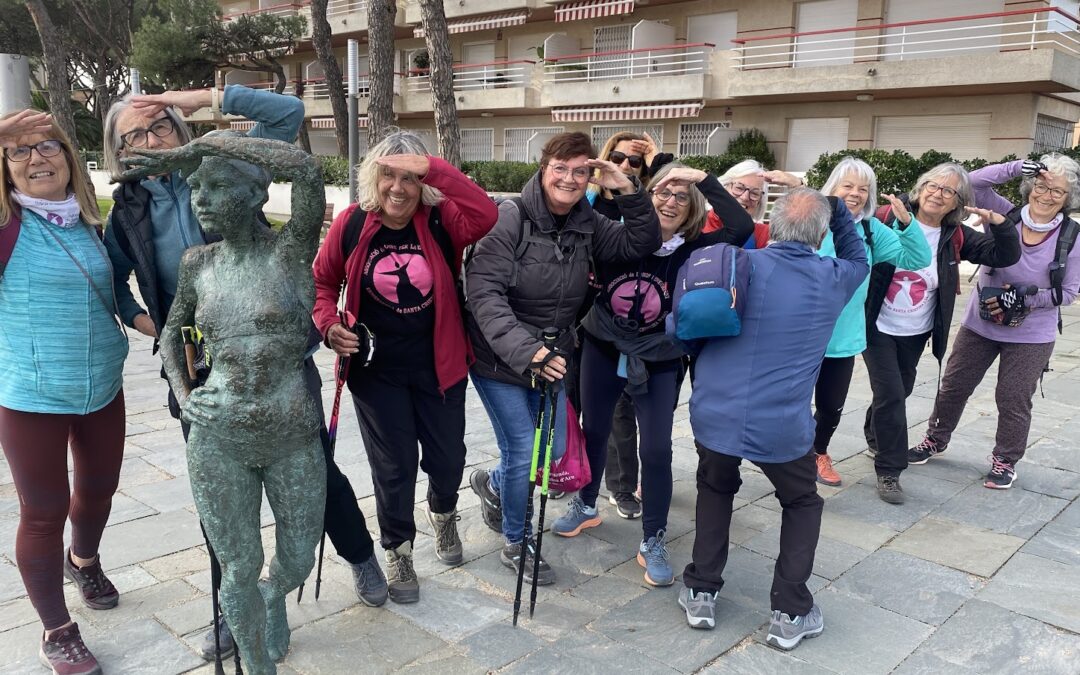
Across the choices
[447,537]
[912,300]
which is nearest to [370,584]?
[447,537]

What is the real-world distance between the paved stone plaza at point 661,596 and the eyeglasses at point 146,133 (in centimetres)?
190

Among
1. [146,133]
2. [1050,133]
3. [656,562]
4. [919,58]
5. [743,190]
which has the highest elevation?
[919,58]

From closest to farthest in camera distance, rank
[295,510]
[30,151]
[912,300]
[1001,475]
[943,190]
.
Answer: [295,510], [30,151], [943,190], [912,300], [1001,475]

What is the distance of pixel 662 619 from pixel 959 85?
16.5 metres

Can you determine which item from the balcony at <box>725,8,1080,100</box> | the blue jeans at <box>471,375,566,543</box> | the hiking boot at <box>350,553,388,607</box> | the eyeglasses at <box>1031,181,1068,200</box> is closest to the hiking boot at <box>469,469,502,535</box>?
the blue jeans at <box>471,375,566,543</box>

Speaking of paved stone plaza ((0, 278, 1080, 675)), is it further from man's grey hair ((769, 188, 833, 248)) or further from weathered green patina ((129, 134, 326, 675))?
man's grey hair ((769, 188, 833, 248))

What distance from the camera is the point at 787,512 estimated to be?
327 centimetres

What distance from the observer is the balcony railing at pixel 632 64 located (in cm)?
2169

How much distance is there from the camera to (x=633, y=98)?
2205 cm

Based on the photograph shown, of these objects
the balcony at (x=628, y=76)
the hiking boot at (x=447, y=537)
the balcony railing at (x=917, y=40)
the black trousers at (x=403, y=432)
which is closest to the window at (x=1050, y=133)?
the balcony railing at (x=917, y=40)

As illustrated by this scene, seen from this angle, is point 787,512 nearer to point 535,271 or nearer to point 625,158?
point 535,271

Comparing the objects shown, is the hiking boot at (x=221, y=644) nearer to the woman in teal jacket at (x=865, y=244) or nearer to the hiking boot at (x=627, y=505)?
the hiking boot at (x=627, y=505)

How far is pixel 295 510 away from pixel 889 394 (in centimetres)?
350

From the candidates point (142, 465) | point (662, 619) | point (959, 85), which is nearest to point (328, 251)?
point (662, 619)
